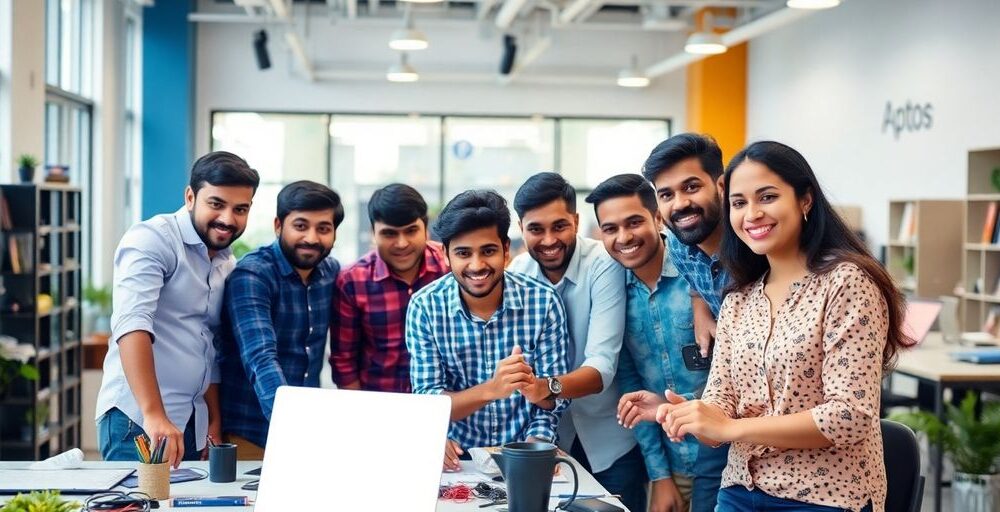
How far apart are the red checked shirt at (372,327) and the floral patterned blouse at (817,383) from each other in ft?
4.61

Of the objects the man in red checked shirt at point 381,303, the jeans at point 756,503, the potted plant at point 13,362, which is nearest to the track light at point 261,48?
the potted plant at point 13,362

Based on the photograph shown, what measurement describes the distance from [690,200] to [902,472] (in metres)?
0.83

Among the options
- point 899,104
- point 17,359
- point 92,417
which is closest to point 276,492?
point 17,359

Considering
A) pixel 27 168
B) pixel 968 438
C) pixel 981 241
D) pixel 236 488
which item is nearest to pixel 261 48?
pixel 27 168

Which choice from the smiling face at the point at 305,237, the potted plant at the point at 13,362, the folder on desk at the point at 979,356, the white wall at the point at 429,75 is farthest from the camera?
the white wall at the point at 429,75

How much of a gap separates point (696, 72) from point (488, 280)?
11687 mm

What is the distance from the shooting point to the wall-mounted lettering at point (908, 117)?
30.0ft

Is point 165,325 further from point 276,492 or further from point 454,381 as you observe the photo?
point 276,492

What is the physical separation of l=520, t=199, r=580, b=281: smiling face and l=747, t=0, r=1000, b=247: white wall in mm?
5960

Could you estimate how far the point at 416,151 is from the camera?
14406 millimetres

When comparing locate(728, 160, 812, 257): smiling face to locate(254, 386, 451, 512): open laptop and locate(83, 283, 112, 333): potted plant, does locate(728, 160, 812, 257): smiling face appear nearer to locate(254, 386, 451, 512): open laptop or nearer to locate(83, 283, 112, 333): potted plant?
locate(254, 386, 451, 512): open laptop

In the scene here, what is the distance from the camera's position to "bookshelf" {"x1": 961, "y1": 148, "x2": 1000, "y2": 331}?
788 centimetres

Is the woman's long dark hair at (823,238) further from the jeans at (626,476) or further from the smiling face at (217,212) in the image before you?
the smiling face at (217,212)

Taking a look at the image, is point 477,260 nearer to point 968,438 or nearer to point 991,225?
point 968,438
